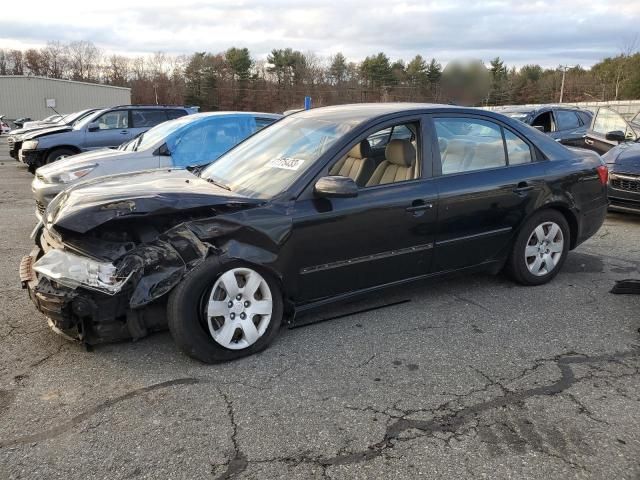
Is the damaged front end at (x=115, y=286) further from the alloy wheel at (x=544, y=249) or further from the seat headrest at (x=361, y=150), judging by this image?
the alloy wheel at (x=544, y=249)

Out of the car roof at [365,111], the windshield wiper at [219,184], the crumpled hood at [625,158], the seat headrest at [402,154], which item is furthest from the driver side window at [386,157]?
the crumpled hood at [625,158]

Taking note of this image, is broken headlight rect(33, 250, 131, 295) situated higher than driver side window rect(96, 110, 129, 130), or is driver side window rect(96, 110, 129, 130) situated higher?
driver side window rect(96, 110, 129, 130)

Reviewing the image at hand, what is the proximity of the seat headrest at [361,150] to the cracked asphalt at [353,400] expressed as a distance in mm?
1236

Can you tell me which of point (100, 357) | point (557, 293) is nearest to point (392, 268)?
point (557, 293)

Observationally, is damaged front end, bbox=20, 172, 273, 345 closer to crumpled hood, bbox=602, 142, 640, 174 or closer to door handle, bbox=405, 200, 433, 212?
door handle, bbox=405, 200, 433, 212

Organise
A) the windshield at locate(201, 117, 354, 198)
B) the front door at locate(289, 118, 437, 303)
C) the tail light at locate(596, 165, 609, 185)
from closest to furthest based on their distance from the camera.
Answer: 1. the front door at locate(289, 118, 437, 303)
2. the windshield at locate(201, 117, 354, 198)
3. the tail light at locate(596, 165, 609, 185)

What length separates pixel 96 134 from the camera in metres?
12.5

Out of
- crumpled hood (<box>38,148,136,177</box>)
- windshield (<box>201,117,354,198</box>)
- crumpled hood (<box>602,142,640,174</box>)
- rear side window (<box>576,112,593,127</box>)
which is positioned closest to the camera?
windshield (<box>201,117,354,198</box>)

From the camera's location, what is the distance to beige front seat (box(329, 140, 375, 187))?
12.7ft

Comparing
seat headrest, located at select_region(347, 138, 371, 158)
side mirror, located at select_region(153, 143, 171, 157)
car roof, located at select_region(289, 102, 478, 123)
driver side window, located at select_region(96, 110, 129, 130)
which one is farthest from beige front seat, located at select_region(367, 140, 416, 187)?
driver side window, located at select_region(96, 110, 129, 130)

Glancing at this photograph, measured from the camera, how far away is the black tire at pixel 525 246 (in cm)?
462

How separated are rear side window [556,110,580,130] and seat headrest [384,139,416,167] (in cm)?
878

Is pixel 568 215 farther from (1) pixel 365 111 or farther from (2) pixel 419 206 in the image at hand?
(1) pixel 365 111

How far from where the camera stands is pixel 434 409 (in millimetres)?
2885
